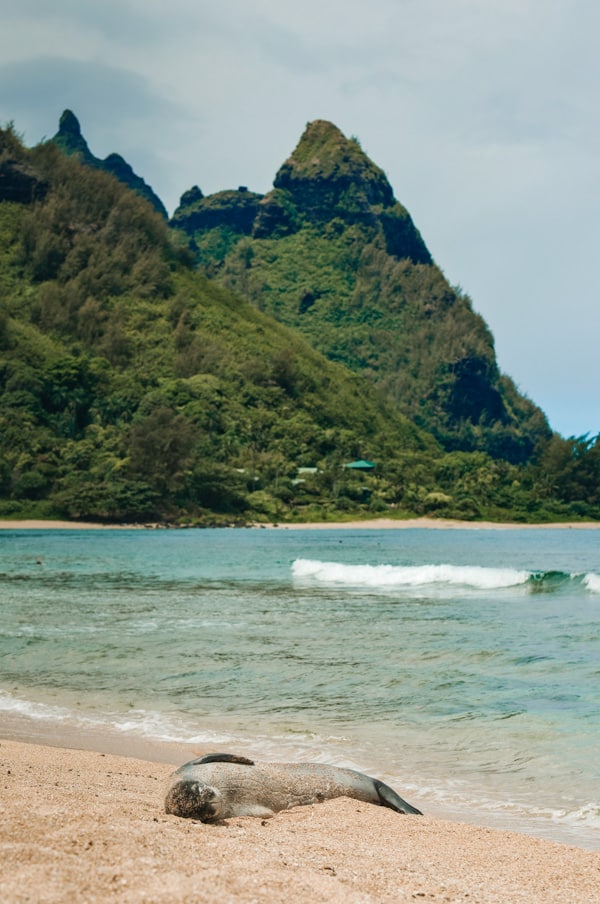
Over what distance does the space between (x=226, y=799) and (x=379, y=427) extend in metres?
111

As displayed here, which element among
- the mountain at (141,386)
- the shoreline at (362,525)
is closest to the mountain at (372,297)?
the mountain at (141,386)

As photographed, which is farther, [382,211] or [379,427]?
[382,211]

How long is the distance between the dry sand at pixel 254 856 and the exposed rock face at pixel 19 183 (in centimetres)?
11809

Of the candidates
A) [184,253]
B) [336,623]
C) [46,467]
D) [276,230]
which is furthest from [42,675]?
[276,230]

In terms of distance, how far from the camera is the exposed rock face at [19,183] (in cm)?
11381

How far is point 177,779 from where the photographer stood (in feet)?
17.4

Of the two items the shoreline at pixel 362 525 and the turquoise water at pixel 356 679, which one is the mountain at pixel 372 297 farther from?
the turquoise water at pixel 356 679

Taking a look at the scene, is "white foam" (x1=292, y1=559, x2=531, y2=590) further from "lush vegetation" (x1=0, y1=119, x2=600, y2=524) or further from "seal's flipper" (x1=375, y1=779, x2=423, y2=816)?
"lush vegetation" (x1=0, y1=119, x2=600, y2=524)

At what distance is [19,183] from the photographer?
375 ft

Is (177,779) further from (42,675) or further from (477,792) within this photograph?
(42,675)

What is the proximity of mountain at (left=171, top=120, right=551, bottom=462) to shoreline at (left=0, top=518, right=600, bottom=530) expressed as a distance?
6645 cm

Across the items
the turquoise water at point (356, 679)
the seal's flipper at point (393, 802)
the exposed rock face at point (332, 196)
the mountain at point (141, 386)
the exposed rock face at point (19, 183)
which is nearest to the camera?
the seal's flipper at point (393, 802)

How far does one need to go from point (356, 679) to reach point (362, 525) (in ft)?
226

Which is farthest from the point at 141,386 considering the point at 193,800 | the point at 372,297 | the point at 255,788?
the point at 193,800
